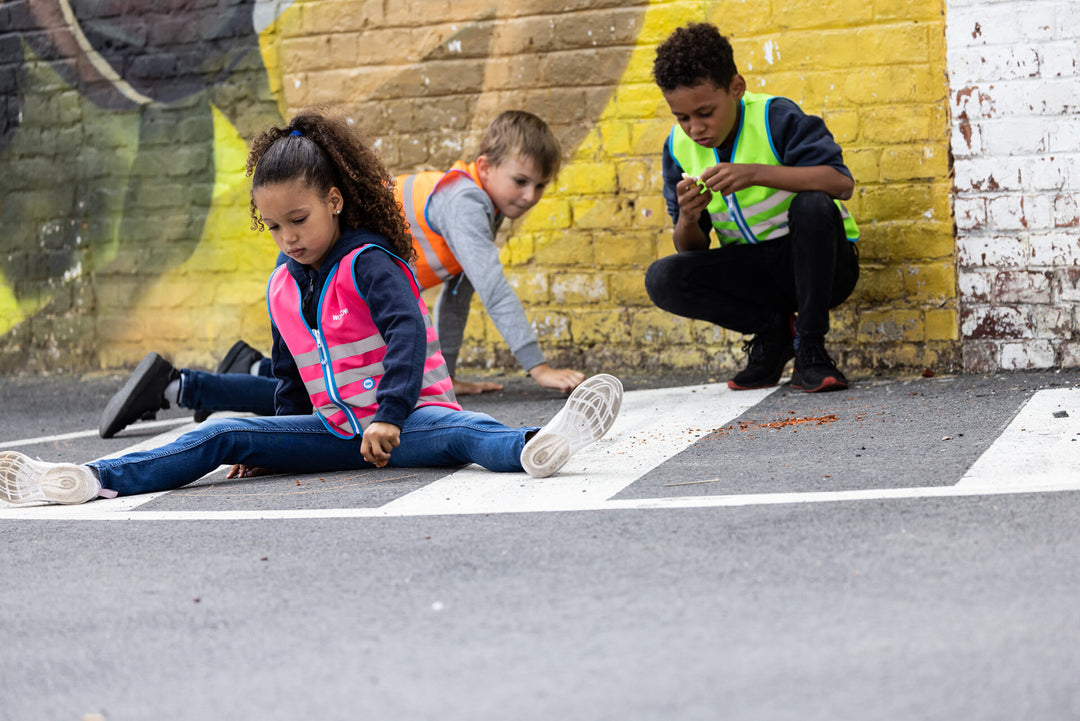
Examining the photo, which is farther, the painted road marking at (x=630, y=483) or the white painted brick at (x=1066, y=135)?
the white painted brick at (x=1066, y=135)

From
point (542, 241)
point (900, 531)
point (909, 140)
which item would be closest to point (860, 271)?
point (909, 140)

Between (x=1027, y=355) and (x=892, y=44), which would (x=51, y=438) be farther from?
(x=1027, y=355)

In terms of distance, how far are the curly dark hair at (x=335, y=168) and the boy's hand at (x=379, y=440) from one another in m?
0.56

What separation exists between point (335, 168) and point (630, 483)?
1168mm

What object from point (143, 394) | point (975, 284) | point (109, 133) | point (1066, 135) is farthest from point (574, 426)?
point (109, 133)

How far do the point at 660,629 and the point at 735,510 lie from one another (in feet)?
2.37

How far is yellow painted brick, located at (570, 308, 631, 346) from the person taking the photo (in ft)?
16.8

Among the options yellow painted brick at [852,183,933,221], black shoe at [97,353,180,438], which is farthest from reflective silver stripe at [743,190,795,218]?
black shoe at [97,353,180,438]

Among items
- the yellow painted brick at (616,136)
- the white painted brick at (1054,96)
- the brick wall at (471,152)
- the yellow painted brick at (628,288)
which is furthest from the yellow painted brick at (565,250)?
the white painted brick at (1054,96)

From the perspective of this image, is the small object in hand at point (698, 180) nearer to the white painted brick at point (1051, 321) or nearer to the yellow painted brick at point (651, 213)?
the yellow painted brick at point (651, 213)

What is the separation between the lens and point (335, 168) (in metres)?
3.18

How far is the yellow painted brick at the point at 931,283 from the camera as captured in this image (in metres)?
4.55

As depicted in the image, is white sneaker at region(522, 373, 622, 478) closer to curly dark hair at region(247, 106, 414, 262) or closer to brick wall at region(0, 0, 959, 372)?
curly dark hair at region(247, 106, 414, 262)

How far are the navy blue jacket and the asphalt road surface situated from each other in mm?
235
